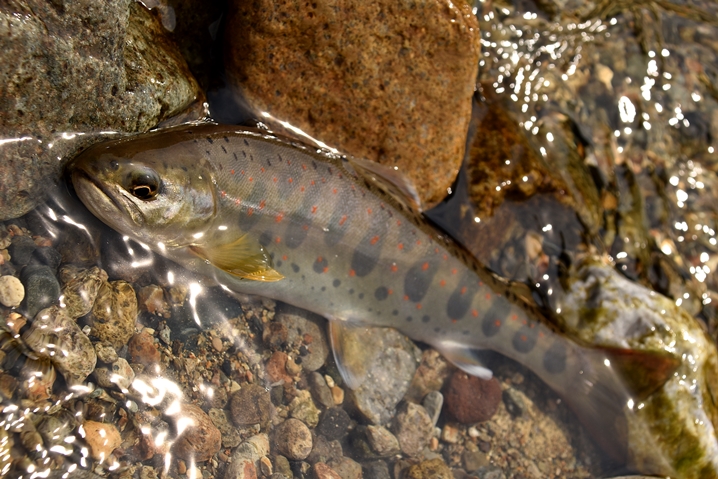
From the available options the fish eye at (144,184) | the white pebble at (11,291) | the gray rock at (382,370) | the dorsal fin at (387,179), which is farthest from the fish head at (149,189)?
the gray rock at (382,370)

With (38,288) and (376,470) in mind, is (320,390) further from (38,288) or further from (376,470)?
(38,288)

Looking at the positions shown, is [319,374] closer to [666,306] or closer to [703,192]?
[666,306]

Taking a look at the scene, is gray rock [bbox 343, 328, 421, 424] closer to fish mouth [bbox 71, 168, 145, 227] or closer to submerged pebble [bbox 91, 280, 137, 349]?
submerged pebble [bbox 91, 280, 137, 349]

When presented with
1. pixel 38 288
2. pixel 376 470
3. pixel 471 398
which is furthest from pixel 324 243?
pixel 471 398

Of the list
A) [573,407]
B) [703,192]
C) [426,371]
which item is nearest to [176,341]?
[426,371]

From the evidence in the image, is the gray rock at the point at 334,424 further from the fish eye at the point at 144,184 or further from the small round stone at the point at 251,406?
the fish eye at the point at 144,184

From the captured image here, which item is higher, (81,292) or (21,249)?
(21,249)
